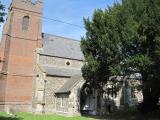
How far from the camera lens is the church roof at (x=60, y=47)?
140 feet

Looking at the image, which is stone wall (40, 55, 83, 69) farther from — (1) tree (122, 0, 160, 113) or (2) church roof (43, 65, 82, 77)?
(1) tree (122, 0, 160, 113)

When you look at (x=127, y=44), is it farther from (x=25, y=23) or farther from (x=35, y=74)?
(x=25, y=23)

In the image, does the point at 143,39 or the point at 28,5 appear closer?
the point at 143,39

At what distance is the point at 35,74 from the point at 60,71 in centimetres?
386

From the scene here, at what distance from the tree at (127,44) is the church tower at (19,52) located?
519 inches

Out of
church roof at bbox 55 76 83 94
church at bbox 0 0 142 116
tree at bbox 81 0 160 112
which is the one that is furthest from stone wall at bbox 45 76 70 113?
tree at bbox 81 0 160 112

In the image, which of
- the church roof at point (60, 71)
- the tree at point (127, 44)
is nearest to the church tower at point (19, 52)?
the church roof at point (60, 71)

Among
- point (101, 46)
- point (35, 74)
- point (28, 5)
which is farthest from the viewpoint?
point (28, 5)

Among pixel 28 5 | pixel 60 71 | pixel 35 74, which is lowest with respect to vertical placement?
pixel 35 74

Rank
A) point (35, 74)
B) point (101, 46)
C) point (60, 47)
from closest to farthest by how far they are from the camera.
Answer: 1. point (101, 46)
2. point (35, 74)
3. point (60, 47)

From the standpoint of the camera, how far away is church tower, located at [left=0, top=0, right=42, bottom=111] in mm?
37812

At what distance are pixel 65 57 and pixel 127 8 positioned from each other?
1954cm

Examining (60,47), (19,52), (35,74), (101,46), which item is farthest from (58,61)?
(101,46)

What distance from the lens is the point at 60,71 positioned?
40.6 m
